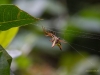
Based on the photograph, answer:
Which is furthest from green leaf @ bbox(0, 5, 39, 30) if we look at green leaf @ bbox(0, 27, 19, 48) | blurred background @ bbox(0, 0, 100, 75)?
blurred background @ bbox(0, 0, 100, 75)

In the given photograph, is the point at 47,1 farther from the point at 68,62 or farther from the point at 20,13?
the point at 20,13

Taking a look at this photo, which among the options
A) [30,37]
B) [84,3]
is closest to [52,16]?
[84,3]

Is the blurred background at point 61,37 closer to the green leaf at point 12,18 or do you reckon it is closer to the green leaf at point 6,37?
the green leaf at point 6,37

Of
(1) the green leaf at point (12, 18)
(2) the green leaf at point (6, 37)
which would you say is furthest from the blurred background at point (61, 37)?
(1) the green leaf at point (12, 18)

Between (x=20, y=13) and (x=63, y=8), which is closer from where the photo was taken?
(x=20, y=13)

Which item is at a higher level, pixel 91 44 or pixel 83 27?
pixel 83 27

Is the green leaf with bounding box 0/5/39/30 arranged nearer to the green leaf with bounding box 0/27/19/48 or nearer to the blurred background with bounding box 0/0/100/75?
the green leaf with bounding box 0/27/19/48

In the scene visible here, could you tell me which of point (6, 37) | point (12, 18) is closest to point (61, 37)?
point (6, 37)

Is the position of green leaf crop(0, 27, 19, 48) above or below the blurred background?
above

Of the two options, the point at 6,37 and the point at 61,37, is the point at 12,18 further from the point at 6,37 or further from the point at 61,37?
the point at 61,37
